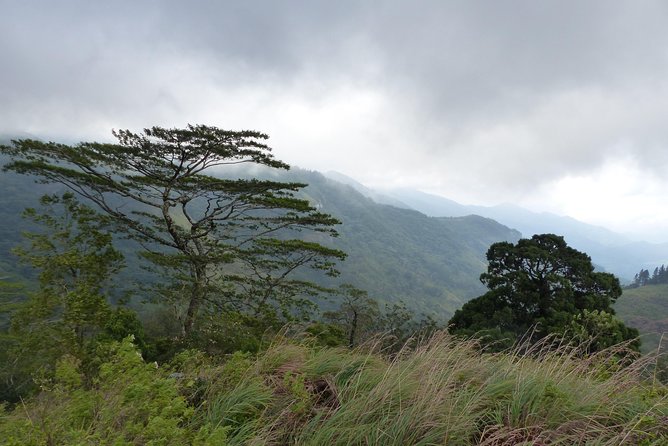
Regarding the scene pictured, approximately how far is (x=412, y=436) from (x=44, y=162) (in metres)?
17.0

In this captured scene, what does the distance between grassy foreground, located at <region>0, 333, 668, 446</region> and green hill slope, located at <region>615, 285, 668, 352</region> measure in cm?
9921

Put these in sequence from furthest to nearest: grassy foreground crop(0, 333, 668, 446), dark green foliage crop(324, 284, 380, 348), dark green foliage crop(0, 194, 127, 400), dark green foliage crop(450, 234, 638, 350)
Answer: dark green foliage crop(324, 284, 380, 348) → dark green foliage crop(450, 234, 638, 350) → dark green foliage crop(0, 194, 127, 400) → grassy foreground crop(0, 333, 668, 446)

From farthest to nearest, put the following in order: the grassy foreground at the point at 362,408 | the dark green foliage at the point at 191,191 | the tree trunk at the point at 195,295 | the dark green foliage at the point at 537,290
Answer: the dark green foliage at the point at 537,290
the tree trunk at the point at 195,295
the dark green foliage at the point at 191,191
the grassy foreground at the point at 362,408

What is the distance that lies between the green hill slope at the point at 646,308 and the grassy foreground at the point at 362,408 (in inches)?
3906

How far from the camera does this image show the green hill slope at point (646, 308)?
8619 centimetres

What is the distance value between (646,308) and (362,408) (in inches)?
5223

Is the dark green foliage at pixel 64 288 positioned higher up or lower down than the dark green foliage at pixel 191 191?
lower down

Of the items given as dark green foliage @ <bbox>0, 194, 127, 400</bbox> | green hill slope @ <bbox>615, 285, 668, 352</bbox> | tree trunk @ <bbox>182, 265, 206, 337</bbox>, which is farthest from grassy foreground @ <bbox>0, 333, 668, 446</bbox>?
green hill slope @ <bbox>615, 285, 668, 352</bbox>

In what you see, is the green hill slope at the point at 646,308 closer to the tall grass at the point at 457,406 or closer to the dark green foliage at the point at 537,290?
the dark green foliage at the point at 537,290

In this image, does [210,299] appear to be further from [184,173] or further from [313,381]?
[313,381]

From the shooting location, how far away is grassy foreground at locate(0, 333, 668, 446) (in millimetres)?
2604

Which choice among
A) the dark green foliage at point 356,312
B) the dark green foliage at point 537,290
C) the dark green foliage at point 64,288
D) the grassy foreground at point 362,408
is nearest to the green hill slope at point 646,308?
the dark green foliage at point 537,290

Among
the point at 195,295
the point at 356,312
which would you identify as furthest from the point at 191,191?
the point at 356,312

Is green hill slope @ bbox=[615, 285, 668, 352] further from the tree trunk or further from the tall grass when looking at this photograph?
the tall grass
